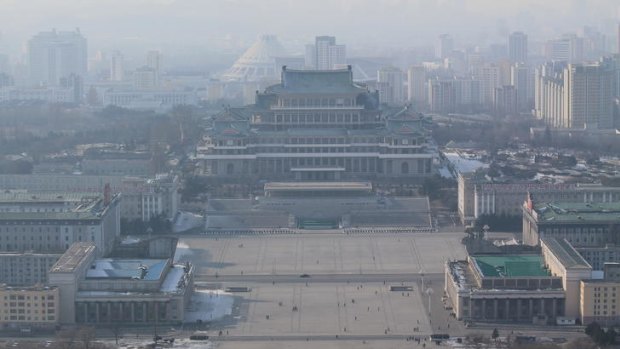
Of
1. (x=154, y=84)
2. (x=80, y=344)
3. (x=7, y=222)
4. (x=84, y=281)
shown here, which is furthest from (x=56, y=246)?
(x=154, y=84)

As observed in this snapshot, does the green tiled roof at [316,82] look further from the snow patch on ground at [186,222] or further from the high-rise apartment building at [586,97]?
the high-rise apartment building at [586,97]

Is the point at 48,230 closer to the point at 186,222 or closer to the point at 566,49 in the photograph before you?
the point at 186,222

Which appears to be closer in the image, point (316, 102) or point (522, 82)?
point (316, 102)

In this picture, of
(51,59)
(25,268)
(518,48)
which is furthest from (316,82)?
(518,48)

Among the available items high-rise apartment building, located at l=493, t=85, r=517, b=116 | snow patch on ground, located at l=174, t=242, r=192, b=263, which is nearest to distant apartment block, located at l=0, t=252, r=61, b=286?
snow patch on ground, located at l=174, t=242, r=192, b=263

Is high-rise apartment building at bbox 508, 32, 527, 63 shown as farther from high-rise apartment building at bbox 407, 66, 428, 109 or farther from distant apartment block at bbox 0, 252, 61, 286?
distant apartment block at bbox 0, 252, 61, 286

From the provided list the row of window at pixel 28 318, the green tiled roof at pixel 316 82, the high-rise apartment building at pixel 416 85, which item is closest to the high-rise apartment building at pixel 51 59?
the high-rise apartment building at pixel 416 85
